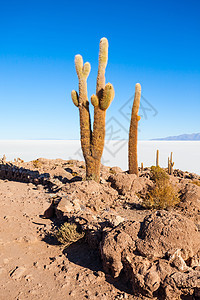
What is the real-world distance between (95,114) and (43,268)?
294 inches

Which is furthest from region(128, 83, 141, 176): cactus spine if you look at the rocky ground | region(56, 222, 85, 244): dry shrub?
region(56, 222, 85, 244): dry shrub

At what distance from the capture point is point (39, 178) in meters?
12.4

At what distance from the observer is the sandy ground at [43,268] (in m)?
4.01

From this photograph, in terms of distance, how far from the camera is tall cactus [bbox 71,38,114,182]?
11.0 meters

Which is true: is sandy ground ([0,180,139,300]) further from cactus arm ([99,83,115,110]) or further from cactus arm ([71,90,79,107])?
cactus arm ([71,90,79,107])

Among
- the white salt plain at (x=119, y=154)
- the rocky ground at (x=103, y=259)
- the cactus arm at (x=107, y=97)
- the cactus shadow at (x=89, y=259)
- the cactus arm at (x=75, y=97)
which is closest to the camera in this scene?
the rocky ground at (x=103, y=259)

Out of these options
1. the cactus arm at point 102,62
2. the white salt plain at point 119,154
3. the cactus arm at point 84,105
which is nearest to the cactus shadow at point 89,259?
the cactus arm at point 84,105

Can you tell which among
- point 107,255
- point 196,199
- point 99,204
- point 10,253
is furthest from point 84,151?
point 107,255

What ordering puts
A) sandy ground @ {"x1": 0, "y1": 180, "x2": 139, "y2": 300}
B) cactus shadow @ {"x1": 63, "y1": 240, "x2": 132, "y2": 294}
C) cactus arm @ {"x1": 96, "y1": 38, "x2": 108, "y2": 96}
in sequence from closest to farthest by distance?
1. sandy ground @ {"x1": 0, "y1": 180, "x2": 139, "y2": 300}
2. cactus shadow @ {"x1": 63, "y1": 240, "x2": 132, "y2": 294}
3. cactus arm @ {"x1": 96, "y1": 38, "x2": 108, "y2": 96}

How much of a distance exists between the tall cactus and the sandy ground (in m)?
4.59

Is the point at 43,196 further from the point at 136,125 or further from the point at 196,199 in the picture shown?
the point at 136,125

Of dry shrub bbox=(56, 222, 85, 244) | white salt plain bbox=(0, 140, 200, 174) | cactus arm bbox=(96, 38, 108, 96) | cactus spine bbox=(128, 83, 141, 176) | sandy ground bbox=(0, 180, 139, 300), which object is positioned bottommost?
white salt plain bbox=(0, 140, 200, 174)

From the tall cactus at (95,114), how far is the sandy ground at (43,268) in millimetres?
4587

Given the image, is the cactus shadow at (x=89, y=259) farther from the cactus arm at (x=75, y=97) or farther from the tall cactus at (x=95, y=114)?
the cactus arm at (x=75, y=97)
